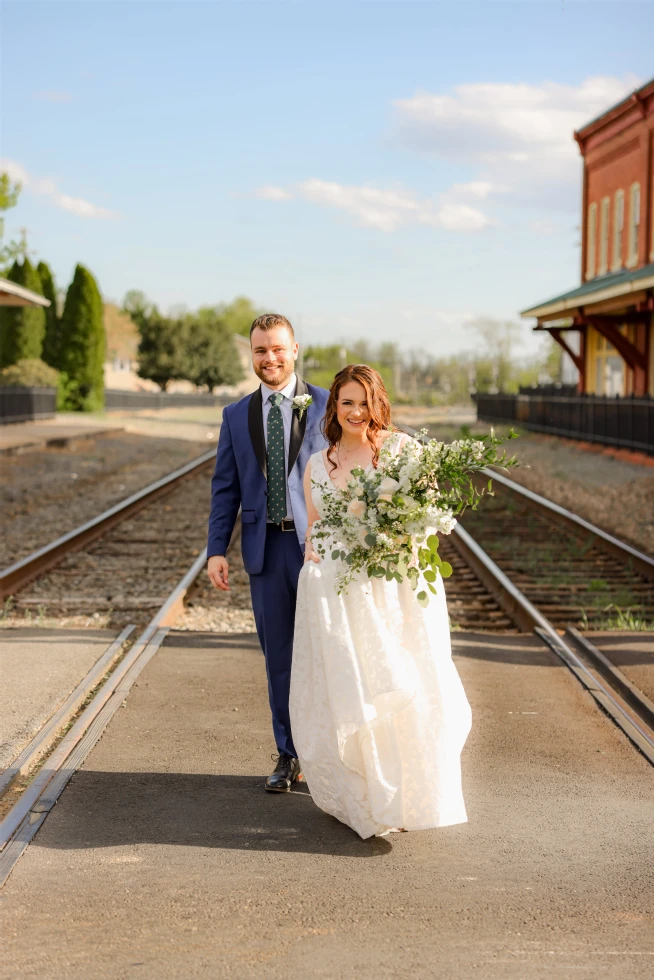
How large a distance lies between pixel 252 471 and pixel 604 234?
31.6 meters

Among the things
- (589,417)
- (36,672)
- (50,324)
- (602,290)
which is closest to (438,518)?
(36,672)

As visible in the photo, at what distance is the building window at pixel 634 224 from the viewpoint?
3197cm

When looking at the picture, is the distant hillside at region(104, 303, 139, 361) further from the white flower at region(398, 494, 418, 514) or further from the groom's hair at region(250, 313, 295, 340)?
the white flower at region(398, 494, 418, 514)

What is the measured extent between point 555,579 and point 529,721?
16.6 feet

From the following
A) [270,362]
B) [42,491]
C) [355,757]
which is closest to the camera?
[355,757]

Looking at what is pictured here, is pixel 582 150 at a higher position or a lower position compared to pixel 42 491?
higher

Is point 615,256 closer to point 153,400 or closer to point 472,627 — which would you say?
point 472,627

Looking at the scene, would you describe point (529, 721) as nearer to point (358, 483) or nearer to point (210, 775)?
point (210, 775)

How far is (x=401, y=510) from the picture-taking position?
4.62 metres

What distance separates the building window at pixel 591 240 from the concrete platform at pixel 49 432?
15.3 meters

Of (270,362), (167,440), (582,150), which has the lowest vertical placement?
(167,440)

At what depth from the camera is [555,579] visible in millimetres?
11438

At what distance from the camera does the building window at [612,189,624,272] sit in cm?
3344

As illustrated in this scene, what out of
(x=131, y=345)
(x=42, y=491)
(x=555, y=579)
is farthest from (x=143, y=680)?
(x=131, y=345)
